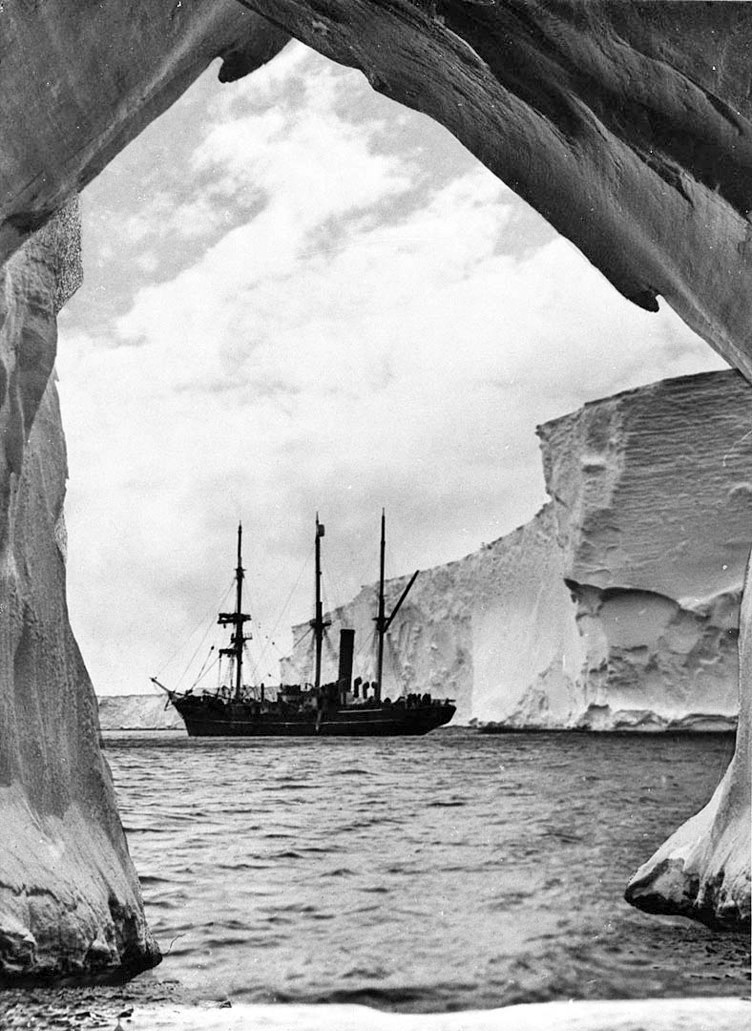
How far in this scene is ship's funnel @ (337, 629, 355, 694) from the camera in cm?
3344

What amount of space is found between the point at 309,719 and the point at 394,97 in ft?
99.7

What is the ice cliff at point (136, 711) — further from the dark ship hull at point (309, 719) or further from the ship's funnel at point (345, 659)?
the ship's funnel at point (345, 659)

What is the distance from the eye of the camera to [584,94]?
3109mm

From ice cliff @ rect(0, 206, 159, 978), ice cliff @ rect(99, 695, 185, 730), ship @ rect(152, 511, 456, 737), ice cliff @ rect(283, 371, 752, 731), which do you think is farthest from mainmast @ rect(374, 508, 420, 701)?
ice cliff @ rect(0, 206, 159, 978)

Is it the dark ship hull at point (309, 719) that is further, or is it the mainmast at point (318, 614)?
the mainmast at point (318, 614)

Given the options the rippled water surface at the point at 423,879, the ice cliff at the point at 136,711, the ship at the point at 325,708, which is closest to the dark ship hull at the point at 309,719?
the ship at the point at 325,708

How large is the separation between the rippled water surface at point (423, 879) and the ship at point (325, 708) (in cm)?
1041

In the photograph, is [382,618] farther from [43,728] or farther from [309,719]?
[43,728]

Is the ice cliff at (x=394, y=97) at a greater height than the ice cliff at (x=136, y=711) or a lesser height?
greater

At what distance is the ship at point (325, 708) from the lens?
103ft

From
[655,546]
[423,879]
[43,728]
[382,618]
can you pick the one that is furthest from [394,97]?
[382,618]

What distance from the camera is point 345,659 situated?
1358 inches

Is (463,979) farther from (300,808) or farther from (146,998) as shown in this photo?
(300,808)

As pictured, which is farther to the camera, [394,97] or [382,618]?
[382,618]
